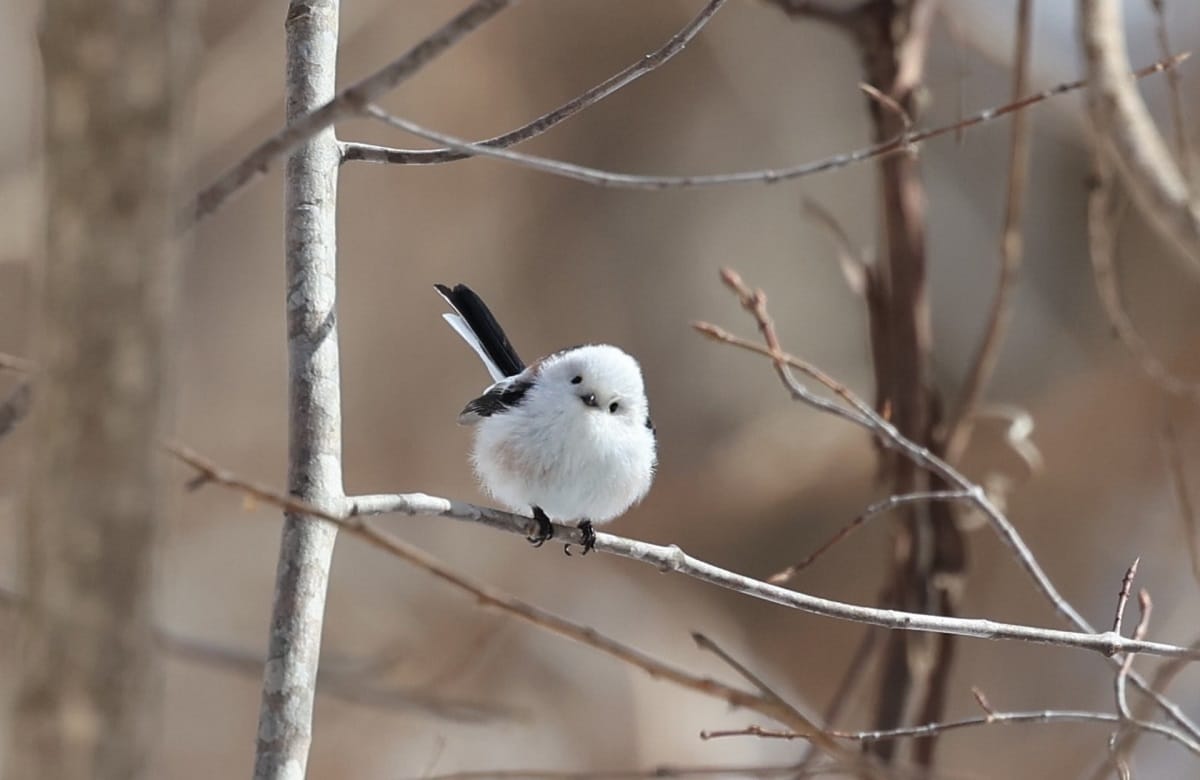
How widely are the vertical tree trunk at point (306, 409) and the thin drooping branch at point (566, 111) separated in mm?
47

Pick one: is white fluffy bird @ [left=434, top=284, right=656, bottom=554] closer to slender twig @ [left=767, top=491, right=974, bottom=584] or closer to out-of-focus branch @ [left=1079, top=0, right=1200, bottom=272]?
slender twig @ [left=767, top=491, right=974, bottom=584]

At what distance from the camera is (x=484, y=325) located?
2.03 meters

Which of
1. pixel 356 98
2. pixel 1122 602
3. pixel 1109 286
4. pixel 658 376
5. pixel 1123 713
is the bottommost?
pixel 1123 713

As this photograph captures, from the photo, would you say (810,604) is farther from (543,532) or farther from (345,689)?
(345,689)

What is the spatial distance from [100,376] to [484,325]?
1417mm

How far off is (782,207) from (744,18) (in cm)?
73

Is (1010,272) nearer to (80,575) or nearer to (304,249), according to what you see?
(304,249)

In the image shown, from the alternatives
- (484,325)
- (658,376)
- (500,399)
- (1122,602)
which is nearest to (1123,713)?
(1122,602)

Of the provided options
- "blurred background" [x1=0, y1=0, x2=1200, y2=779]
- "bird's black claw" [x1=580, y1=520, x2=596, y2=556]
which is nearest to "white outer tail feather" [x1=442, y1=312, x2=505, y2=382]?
"bird's black claw" [x1=580, y1=520, x2=596, y2=556]

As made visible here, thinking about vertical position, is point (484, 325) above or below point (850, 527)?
above

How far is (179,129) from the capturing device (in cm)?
64

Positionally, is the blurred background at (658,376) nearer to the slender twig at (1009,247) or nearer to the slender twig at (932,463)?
the slender twig at (1009,247)

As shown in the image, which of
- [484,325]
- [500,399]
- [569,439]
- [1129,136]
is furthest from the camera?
[484,325]

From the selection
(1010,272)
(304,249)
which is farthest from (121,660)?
(1010,272)
